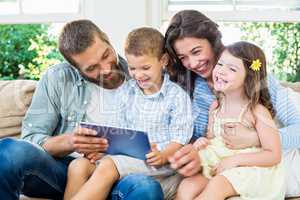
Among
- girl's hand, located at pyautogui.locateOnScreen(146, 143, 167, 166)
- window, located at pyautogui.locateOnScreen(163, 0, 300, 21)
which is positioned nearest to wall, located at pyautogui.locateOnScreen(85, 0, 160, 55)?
window, located at pyautogui.locateOnScreen(163, 0, 300, 21)

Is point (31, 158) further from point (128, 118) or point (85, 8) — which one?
point (85, 8)

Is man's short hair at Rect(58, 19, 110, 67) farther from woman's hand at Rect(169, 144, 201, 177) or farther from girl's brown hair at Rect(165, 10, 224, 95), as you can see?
woman's hand at Rect(169, 144, 201, 177)

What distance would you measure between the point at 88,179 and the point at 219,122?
54 centimetres

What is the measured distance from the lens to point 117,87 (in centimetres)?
202

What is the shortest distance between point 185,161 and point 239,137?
22cm

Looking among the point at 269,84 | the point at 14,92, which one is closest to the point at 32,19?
the point at 14,92

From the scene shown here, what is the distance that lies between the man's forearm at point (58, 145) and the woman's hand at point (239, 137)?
1.94ft

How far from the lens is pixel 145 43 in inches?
72.9

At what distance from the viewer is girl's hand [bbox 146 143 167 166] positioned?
5.73 feet

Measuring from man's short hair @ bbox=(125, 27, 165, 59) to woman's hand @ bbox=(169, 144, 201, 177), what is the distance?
381 mm

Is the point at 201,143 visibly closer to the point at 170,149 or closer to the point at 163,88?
the point at 170,149

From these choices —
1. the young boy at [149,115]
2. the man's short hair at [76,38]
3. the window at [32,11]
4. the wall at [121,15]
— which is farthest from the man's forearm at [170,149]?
the window at [32,11]

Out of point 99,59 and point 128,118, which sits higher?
point 99,59

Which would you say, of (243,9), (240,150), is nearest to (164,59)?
(240,150)
